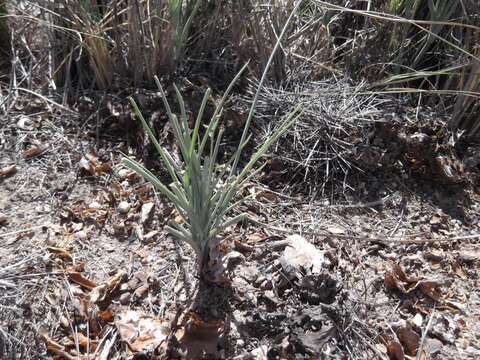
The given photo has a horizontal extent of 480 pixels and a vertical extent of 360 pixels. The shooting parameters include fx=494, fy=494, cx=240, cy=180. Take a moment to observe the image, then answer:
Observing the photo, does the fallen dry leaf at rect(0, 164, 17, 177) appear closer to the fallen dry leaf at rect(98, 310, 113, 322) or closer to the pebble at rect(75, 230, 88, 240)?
the pebble at rect(75, 230, 88, 240)

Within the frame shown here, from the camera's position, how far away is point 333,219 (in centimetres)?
159

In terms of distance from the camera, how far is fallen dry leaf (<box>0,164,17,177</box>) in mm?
1582

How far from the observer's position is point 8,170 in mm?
1586

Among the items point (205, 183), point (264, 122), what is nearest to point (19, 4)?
point (264, 122)

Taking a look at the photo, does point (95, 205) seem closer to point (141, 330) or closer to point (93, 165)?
point (93, 165)

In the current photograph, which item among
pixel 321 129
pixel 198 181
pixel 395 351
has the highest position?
pixel 198 181

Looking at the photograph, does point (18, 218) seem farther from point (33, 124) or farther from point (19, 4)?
point (19, 4)

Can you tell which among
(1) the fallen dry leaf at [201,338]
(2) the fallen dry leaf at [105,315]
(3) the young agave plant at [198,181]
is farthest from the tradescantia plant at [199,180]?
(2) the fallen dry leaf at [105,315]

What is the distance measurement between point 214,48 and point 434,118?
34.3 inches

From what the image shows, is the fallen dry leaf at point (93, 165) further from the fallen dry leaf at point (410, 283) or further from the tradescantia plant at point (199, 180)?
the fallen dry leaf at point (410, 283)

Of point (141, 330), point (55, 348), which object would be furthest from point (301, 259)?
point (55, 348)

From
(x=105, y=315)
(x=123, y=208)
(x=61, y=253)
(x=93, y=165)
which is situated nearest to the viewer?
(x=105, y=315)

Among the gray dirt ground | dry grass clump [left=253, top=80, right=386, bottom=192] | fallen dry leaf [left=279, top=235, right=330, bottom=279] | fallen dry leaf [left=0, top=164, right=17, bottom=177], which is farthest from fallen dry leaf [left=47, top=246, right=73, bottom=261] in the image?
dry grass clump [left=253, top=80, right=386, bottom=192]

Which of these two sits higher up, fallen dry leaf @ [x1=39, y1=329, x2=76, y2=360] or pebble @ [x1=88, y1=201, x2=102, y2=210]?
pebble @ [x1=88, y1=201, x2=102, y2=210]
